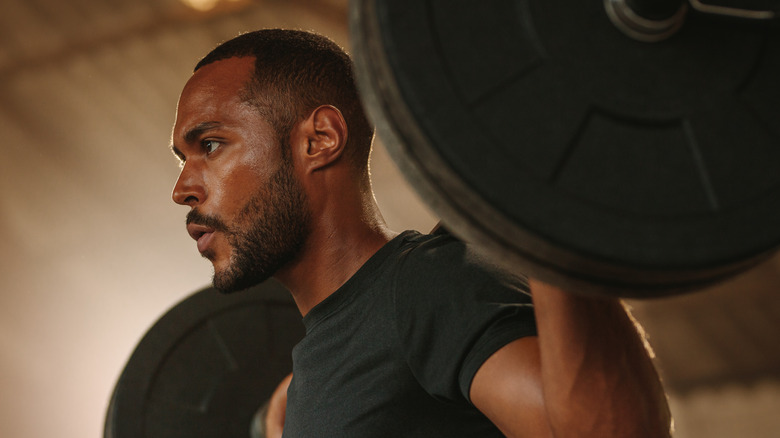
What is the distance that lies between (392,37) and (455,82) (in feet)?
0.22

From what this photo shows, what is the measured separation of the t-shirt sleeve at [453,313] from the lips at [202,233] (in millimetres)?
440

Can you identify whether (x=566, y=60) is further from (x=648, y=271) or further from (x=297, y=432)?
(x=297, y=432)

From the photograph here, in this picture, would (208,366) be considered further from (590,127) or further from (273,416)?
(590,127)

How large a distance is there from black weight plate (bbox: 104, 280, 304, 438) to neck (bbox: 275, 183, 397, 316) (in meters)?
0.63

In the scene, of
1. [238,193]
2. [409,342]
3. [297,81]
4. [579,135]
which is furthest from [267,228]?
[579,135]

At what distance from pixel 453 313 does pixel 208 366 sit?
3.84 ft

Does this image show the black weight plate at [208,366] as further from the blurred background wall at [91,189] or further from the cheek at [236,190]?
the blurred background wall at [91,189]

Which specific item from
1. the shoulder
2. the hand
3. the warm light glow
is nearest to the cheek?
the shoulder

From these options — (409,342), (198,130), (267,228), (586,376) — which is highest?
(198,130)

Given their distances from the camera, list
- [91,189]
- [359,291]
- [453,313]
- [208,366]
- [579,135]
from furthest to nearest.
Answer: [91,189]
[208,366]
[359,291]
[453,313]
[579,135]

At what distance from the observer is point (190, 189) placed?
1.32 m

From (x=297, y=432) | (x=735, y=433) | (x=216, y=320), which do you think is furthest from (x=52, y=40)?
(x=735, y=433)

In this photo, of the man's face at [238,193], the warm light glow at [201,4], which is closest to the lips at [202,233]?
the man's face at [238,193]

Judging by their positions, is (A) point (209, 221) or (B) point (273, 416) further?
(B) point (273, 416)
